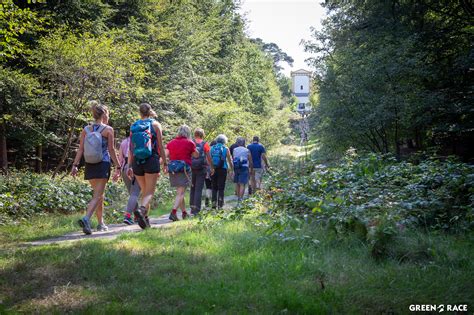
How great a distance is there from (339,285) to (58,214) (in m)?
7.85

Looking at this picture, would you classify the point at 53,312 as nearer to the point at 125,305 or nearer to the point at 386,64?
the point at 125,305

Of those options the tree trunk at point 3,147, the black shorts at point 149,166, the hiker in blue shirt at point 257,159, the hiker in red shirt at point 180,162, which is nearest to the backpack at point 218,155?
the hiker in red shirt at point 180,162

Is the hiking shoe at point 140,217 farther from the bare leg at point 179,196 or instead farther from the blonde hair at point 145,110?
the bare leg at point 179,196

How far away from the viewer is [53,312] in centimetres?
349

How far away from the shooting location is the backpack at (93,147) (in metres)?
6.68

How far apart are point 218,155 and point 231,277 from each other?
5827 mm

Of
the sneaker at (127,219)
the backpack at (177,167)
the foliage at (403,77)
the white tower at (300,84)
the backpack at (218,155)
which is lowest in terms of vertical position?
the sneaker at (127,219)

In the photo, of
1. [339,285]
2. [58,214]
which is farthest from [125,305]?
[58,214]

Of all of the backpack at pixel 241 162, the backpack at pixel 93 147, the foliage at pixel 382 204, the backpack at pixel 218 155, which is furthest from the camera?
the backpack at pixel 241 162

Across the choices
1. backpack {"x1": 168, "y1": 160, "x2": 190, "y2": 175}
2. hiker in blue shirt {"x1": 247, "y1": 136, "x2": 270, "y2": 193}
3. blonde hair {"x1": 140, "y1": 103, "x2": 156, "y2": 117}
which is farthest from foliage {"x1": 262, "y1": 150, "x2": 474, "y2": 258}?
hiker in blue shirt {"x1": 247, "y1": 136, "x2": 270, "y2": 193}

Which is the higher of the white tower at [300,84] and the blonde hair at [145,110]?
the white tower at [300,84]

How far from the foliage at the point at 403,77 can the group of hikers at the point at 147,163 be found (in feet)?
23.8

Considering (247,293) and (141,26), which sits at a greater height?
(141,26)

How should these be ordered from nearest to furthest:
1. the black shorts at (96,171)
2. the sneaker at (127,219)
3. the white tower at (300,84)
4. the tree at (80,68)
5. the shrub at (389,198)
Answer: the shrub at (389,198) < the black shorts at (96,171) < the sneaker at (127,219) < the tree at (80,68) < the white tower at (300,84)
